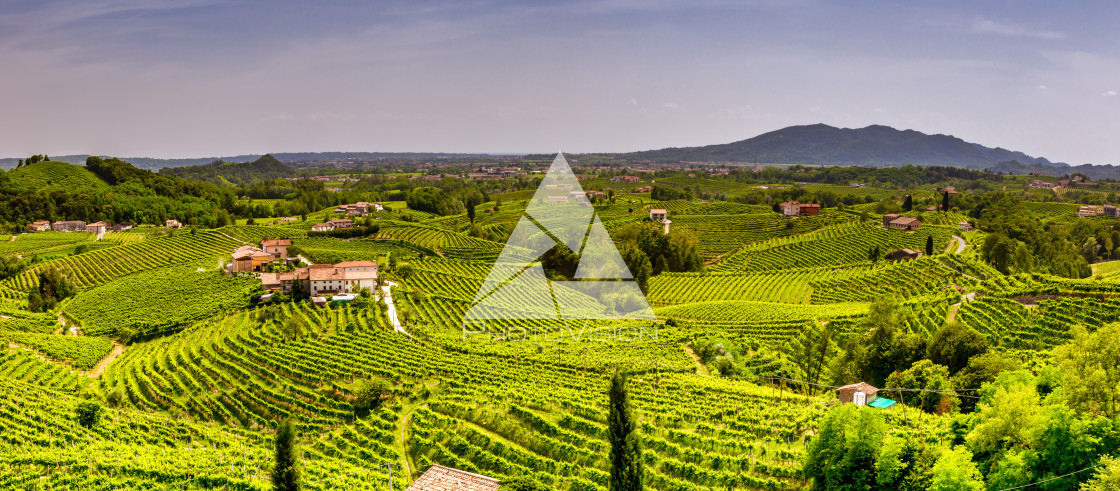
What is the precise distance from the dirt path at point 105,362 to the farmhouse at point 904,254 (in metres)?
74.4

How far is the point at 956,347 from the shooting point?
94.3 ft

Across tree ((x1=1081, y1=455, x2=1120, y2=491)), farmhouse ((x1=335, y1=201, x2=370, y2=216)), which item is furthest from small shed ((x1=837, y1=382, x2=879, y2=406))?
farmhouse ((x1=335, y1=201, x2=370, y2=216))

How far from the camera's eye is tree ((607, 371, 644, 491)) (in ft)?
56.6

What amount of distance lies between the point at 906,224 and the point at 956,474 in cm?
8121

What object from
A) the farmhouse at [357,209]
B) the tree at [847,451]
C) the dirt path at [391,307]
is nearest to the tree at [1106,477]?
the tree at [847,451]

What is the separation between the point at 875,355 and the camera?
101 feet

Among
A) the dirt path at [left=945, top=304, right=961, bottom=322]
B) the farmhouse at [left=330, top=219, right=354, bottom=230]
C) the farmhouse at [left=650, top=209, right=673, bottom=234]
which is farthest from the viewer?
the farmhouse at [left=650, top=209, right=673, bottom=234]

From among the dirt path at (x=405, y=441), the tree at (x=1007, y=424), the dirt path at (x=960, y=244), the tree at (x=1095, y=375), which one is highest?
the tree at (x=1095, y=375)

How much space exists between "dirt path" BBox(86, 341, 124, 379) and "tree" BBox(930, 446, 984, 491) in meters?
43.0

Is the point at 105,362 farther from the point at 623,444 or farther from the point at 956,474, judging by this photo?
the point at 956,474

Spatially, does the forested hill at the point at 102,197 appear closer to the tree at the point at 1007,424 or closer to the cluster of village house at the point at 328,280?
the cluster of village house at the point at 328,280

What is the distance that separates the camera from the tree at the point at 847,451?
56.1 ft

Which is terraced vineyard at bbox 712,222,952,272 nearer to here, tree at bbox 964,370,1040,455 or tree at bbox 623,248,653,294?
tree at bbox 623,248,653,294

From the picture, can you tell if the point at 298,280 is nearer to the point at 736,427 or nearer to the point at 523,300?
the point at 523,300
